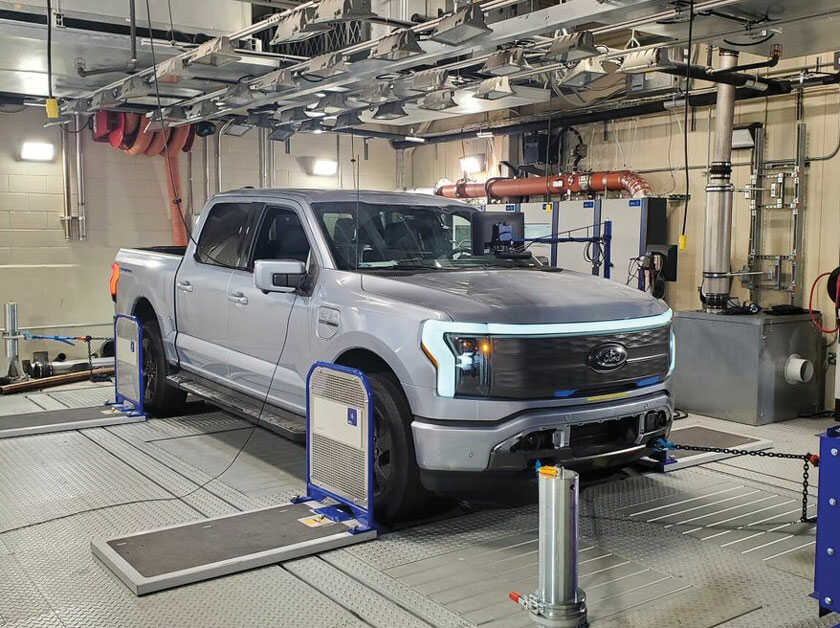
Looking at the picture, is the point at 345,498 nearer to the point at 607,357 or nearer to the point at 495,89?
the point at 607,357

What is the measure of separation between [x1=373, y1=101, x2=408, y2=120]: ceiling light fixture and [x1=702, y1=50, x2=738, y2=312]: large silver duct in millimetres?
3240

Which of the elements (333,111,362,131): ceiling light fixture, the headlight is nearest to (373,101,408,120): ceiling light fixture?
(333,111,362,131): ceiling light fixture

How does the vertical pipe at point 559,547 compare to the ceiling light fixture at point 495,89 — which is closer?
the vertical pipe at point 559,547

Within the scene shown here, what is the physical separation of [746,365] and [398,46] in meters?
4.19

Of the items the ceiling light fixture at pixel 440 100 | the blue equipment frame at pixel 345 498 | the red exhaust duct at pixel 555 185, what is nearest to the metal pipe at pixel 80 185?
the red exhaust duct at pixel 555 185

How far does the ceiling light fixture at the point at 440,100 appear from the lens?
8438mm

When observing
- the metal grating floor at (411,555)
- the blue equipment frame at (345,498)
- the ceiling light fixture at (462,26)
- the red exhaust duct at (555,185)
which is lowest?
the metal grating floor at (411,555)

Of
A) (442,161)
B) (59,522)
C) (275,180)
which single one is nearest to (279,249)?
(59,522)

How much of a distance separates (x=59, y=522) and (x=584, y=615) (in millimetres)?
2966

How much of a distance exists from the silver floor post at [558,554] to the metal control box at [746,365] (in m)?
4.93

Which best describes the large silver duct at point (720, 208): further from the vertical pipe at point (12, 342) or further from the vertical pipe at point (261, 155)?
the vertical pipe at point (12, 342)

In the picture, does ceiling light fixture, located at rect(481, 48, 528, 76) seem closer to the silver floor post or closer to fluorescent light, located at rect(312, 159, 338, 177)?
the silver floor post

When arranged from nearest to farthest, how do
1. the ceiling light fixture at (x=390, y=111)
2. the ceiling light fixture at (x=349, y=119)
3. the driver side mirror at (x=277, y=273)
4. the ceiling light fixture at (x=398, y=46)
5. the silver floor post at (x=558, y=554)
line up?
the silver floor post at (x=558, y=554)
the driver side mirror at (x=277, y=273)
the ceiling light fixture at (x=398, y=46)
the ceiling light fixture at (x=390, y=111)
the ceiling light fixture at (x=349, y=119)

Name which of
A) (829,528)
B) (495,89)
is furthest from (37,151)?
(829,528)
